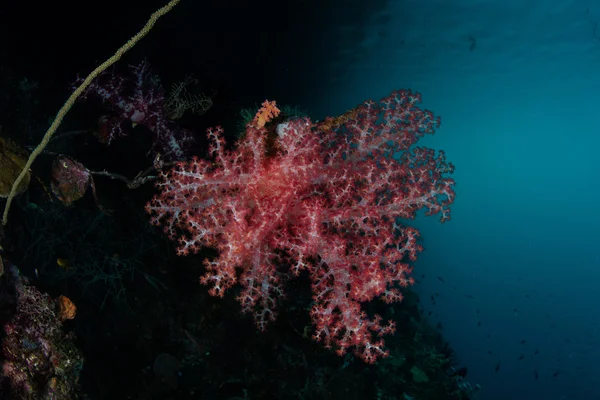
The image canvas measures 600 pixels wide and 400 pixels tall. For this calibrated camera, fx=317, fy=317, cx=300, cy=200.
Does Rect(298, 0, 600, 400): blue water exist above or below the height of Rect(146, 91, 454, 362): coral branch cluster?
above

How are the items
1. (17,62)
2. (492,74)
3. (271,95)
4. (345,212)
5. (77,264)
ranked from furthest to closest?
1. (492,74)
2. (271,95)
3. (17,62)
4. (77,264)
5. (345,212)

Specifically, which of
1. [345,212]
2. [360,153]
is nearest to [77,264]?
[345,212]

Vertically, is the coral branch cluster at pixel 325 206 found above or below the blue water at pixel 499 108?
below

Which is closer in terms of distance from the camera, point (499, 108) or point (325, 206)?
point (325, 206)

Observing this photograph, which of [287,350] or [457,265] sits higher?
[457,265]

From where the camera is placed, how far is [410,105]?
4074 mm

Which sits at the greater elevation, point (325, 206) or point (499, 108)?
point (499, 108)

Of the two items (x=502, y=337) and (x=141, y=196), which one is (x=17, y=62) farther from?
(x=502, y=337)

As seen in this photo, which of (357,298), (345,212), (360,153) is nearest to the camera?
(357,298)

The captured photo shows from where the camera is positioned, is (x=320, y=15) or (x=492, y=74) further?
(x=492, y=74)

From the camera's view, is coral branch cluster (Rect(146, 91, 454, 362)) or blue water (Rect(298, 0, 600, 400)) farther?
blue water (Rect(298, 0, 600, 400))

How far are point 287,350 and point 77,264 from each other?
3425mm

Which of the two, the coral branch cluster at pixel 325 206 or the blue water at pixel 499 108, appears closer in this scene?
the coral branch cluster at pixel 325 206

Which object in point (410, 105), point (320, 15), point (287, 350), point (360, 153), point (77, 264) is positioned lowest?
Result: point (77, 264)
